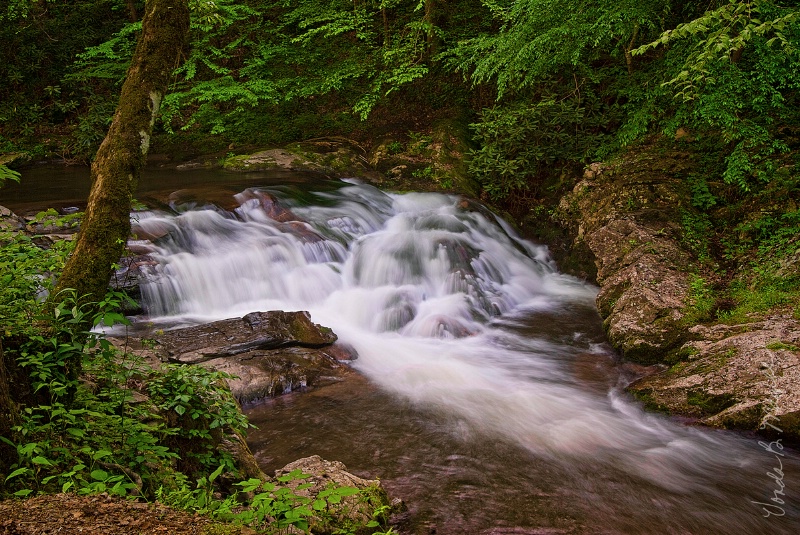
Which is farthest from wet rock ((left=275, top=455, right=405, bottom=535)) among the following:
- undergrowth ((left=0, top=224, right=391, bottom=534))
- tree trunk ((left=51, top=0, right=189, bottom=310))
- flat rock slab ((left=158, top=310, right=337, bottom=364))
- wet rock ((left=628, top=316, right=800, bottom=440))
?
wet rock ((left=628, top=316, right=800, bottom=440))

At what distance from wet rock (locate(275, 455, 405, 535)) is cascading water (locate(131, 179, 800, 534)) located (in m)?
0.41

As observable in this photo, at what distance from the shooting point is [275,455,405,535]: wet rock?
9.76 ft

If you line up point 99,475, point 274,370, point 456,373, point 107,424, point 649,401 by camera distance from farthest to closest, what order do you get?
1. point 456,373
2. point 274,370
3. point 649,401
4. point 107,424
5. point 99,475

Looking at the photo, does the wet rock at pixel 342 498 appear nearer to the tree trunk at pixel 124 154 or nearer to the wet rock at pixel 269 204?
the tree trunk at pixel 124 154

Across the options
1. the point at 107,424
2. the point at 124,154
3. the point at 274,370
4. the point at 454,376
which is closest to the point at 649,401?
the point at 454,376

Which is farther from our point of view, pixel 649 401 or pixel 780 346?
pixel 649 401

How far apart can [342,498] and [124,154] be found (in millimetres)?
2453

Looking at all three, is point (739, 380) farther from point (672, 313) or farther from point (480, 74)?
point (480, 74)

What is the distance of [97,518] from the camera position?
183cm

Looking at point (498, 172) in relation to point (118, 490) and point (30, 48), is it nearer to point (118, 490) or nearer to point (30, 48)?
point (118, 490)

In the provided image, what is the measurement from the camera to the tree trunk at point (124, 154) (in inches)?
116

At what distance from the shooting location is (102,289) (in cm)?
297

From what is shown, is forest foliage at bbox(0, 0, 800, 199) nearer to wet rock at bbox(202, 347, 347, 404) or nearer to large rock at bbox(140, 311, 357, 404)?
large rock at bbox(140, 311, 357, 404)

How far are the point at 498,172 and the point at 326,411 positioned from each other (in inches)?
279
